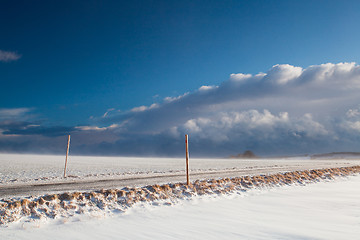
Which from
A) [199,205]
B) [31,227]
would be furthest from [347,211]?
[31,227]

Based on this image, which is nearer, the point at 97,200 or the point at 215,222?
the point at 215,222

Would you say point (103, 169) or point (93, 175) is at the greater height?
point (103, 169)

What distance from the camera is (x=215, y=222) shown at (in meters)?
8.00

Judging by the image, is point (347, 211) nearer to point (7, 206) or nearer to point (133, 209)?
point (133, 209)

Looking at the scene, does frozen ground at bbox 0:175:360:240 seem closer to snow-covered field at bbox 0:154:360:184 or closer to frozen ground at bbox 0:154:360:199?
frozen ground at bbox 0:154:360:199

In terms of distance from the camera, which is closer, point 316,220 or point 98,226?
point 98,226

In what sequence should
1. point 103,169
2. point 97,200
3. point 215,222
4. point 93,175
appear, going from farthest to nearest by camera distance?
point 103,169
point 93,175
point 97,200
point 215,222

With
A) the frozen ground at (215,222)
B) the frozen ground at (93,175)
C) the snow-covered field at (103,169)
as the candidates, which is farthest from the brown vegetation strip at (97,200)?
the snow-covered field at (103,169)

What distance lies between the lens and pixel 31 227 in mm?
6738

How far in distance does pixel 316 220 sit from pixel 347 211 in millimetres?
2483

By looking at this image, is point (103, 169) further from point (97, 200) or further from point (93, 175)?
point (97, 200)

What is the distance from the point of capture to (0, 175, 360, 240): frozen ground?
21.9ft

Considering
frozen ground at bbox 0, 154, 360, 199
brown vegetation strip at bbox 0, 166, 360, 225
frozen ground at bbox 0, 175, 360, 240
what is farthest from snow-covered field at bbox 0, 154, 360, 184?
frozen ground at bbox 0, 175, 360, 240

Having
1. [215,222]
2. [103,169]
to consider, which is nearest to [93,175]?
[103,169]
